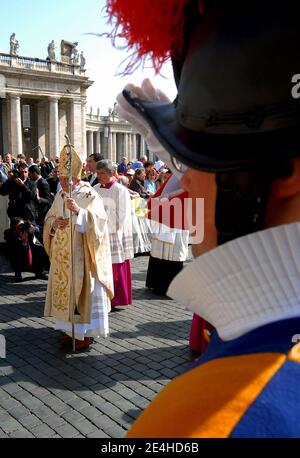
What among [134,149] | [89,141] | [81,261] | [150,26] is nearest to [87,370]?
[81,261]

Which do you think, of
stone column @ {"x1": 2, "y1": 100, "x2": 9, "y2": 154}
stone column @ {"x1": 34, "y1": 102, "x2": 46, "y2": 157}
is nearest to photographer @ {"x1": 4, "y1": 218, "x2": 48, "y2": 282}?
stone column @ {"x1": 2, "y1": 100, "x2": 9, "y2": 154}

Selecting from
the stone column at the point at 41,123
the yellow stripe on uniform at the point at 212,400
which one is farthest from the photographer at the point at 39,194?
the stone column at the point at 41,123

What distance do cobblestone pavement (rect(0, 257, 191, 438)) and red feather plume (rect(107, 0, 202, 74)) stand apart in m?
2.69

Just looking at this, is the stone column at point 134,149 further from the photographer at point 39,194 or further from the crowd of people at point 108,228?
the photographer at point 39,194

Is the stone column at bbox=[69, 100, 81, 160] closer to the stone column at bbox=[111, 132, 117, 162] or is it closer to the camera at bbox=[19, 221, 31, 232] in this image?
the stone column at bbox=[111, 132, 117, 162]

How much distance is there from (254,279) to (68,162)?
426cm

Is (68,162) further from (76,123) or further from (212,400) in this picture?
(76,123)

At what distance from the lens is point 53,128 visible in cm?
4350

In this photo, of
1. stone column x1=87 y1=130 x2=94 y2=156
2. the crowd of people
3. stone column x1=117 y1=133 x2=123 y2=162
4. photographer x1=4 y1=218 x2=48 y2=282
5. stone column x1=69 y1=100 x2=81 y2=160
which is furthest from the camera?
stone column x1=117 y1=133 x2=123 y2=162

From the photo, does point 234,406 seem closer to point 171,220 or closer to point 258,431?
point 258,431

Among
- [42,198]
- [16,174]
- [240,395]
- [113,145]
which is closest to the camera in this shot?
[240,395]

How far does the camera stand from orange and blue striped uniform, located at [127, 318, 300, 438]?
2.13 feet

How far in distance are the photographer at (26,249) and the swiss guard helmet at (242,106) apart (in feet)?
24.4

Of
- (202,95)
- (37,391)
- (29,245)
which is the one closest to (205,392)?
(202,95)
